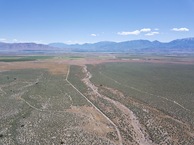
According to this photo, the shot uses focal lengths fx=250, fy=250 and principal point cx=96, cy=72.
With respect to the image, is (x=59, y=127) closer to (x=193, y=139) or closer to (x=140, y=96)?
(x=193, y=139)

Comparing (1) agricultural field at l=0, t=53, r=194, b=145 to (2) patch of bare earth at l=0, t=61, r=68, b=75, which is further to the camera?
(2) patch of bare earth at l=0, t=61, r=68, b=75

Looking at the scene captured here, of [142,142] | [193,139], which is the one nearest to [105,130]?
[142,142]

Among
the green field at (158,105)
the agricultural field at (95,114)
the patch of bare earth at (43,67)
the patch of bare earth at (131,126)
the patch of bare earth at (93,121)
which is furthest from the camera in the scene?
the patch of bare earth at (43,67)

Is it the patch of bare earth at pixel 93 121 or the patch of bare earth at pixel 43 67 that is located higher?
the patch of bare earth at pixel 43 67

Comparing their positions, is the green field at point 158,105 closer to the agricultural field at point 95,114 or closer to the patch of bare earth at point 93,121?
the agricultural field at point 95,114

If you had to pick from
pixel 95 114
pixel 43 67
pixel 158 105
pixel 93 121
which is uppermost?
pixel 43 67

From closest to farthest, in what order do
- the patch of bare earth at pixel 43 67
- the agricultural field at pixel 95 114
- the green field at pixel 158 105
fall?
the agricultural field at pixel 95 114
the green field at pixel 158 105
the patch of bare earth at pixel 43 67

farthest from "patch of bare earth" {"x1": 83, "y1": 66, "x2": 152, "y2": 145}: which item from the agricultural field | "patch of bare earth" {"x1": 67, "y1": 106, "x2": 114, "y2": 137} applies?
"patch of bare earth" {"x1": 67, "y1": 106, "x2": 114, "y2": 137}

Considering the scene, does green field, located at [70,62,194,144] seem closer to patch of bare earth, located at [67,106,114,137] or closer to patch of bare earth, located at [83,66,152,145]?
patch of bare earth, located at [83,66,152,145]

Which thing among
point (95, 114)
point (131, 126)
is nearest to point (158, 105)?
point (95, 114)

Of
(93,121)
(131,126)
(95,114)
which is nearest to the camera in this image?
(131,126)

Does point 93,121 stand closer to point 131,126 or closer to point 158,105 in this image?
point 131,126

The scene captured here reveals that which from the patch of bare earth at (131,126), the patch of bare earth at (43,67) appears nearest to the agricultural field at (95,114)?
the patch of bare earth at (131,126)
